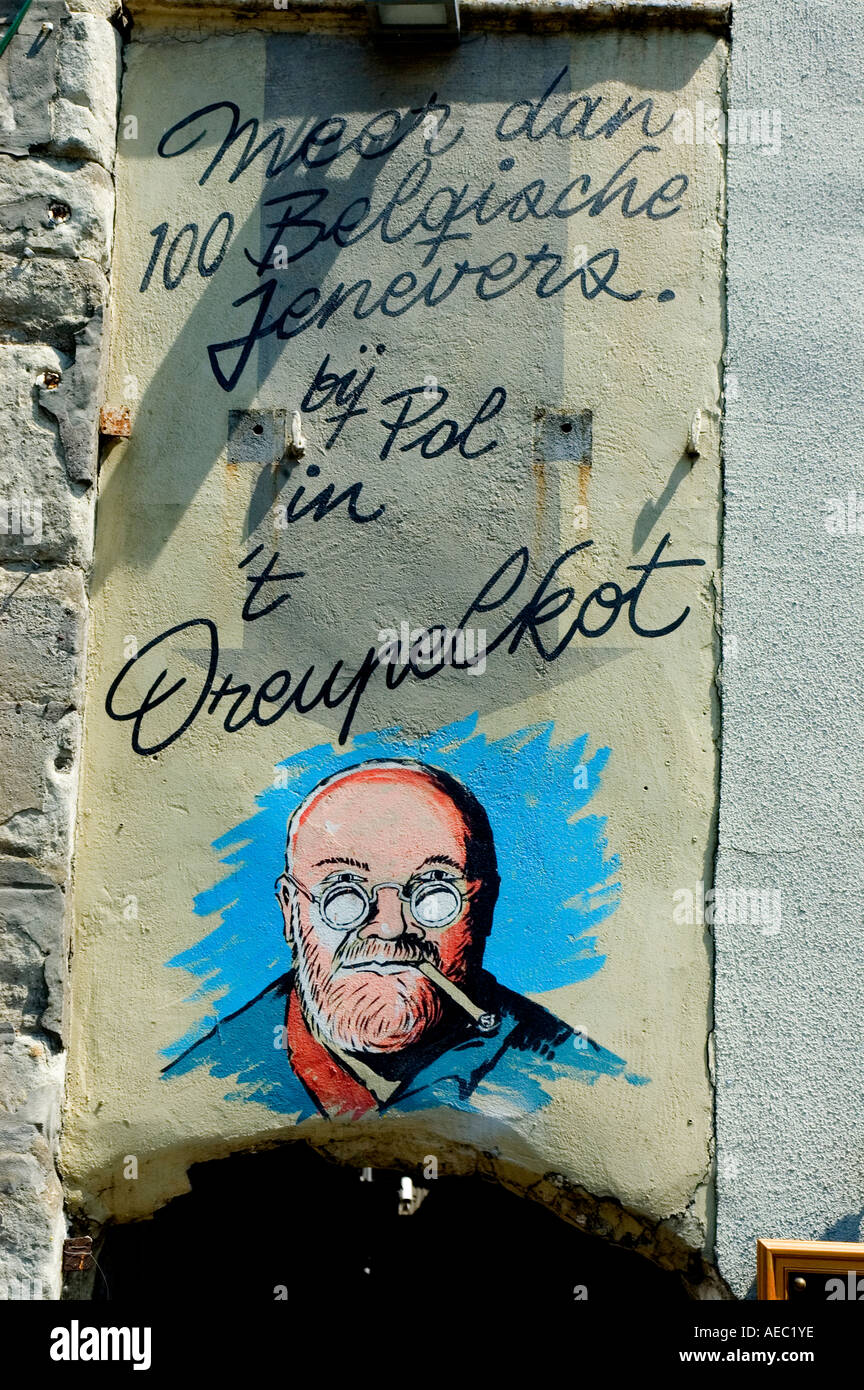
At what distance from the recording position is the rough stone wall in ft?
16.9

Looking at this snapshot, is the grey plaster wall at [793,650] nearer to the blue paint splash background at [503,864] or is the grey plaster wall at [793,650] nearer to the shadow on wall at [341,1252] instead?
the blue paint splash background at [503,864]

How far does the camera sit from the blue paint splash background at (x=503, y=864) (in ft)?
17.6

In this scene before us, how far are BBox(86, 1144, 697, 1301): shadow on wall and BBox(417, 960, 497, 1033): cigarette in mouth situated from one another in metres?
0.70

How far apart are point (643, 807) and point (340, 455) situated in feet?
6.76

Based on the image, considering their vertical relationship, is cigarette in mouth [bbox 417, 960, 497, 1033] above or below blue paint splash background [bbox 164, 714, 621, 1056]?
below

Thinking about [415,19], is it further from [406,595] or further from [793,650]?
[793,650]

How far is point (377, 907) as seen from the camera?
17.8ft

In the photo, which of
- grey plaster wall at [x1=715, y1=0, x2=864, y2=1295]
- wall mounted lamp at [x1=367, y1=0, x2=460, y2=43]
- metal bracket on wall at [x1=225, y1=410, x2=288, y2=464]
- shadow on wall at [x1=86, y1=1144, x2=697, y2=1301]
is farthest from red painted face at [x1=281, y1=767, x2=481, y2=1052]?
wall mounted lamp at [x1=367, y1=0, x2=460, y2=43]

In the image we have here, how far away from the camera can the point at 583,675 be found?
219 inches

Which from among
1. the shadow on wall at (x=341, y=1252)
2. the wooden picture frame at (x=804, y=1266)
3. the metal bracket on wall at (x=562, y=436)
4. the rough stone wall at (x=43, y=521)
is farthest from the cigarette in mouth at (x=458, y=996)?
the metal bracket on wall at (x=562, y=436)

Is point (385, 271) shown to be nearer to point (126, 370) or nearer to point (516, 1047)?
point (126, 370)

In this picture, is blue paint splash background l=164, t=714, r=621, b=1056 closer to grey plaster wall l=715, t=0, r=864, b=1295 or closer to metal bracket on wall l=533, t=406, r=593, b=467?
grey plaster wall l=715, t=0, r=864, b=1295

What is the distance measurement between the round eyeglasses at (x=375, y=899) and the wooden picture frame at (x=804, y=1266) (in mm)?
1838
